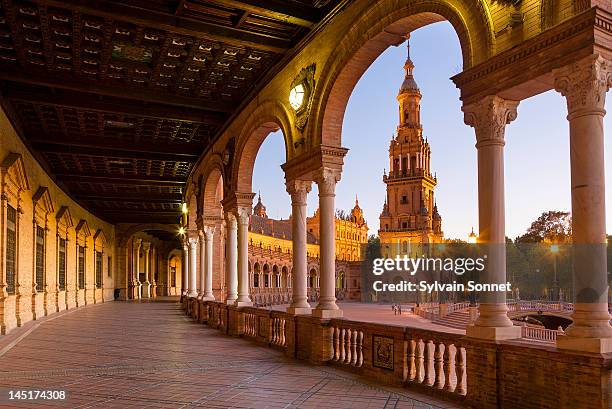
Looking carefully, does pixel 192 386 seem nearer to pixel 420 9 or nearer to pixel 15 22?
pixel 420 9

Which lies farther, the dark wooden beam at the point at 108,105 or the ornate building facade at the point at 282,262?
the ornate building facade at the point at 282,262

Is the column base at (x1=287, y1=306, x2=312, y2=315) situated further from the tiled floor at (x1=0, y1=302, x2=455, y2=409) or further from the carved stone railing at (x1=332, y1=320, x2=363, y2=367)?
the carved stone railing at (x1=332, y1=320, x2=363, y2=367)

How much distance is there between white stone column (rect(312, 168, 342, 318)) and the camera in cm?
1069

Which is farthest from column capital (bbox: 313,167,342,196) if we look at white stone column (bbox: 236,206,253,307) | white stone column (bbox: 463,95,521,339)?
white stone column (bbox: 236,206,253,307)

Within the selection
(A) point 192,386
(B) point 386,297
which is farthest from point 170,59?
(B) point 386,297

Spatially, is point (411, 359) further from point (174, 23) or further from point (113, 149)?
point (113, 149)

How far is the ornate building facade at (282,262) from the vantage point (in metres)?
68.1

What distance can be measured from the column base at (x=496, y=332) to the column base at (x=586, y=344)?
0.84 m

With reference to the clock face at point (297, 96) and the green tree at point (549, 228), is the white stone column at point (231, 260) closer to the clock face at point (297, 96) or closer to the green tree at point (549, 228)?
the clock face at point (297, 96)

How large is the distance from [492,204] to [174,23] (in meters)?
6.88

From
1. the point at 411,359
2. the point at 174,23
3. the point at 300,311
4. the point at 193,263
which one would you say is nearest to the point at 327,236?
the point at 300,311

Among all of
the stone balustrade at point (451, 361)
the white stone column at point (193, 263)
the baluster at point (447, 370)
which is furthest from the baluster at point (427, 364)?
the white stone column at point (193, 263)

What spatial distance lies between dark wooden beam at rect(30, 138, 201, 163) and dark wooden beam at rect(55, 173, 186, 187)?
479 centimetres

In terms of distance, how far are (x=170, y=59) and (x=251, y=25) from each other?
8.38 feet
